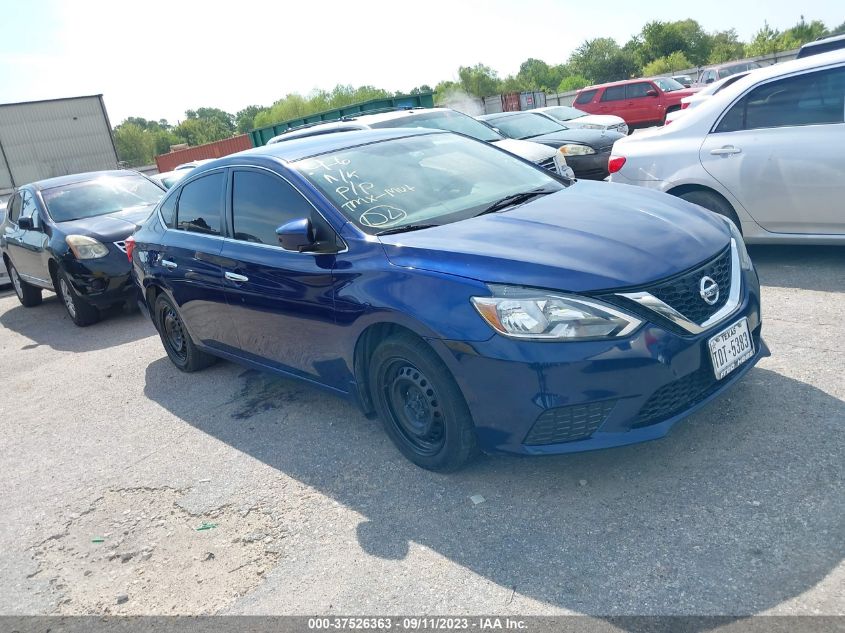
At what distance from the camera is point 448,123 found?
982cm

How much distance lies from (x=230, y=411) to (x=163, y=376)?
137 cm

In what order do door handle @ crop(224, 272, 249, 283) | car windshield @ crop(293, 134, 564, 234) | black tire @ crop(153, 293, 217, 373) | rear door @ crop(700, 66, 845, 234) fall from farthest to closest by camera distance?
black tire @ crop(153, 293, 217, 373) → rear door @ crop(700, 66, 845, 234) → door handle @ crop(224, 272, 249, 283) → car windshield @ crop(293, 134, 564, 234)

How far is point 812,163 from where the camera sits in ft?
17.8

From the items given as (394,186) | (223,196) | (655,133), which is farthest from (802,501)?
(655,133)

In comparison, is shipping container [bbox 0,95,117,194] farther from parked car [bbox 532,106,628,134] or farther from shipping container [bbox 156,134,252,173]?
parked car [bbox 532,106,628,134]

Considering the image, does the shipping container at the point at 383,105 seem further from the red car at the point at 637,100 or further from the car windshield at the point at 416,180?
the car windshield at the point at 416,180

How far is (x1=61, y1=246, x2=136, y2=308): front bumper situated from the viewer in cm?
816

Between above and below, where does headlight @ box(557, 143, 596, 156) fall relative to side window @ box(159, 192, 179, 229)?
below

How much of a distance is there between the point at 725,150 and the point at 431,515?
4179 millimetres

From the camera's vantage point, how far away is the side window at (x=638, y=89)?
23.7 meters

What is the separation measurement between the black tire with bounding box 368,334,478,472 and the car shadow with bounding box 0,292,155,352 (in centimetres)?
485

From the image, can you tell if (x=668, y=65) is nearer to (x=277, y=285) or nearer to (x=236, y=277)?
(x=236, y=277)

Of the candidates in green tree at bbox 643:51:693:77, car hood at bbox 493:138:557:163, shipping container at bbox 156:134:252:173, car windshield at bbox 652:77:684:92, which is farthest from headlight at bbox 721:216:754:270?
green tree at bbox 643:51:693:77

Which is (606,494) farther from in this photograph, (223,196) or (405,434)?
(223,196)
